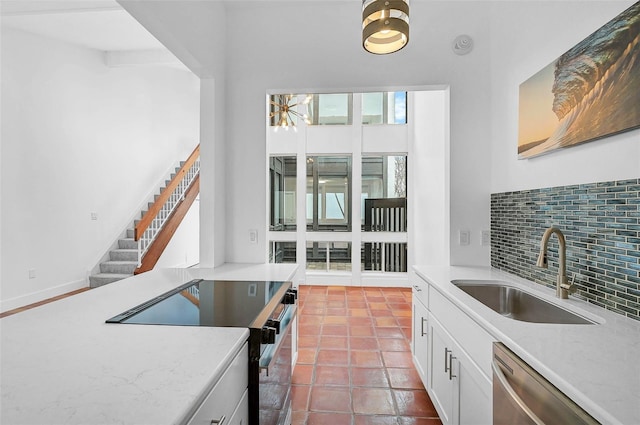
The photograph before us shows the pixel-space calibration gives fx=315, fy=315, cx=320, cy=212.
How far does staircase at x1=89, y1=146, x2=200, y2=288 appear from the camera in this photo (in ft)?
16.4

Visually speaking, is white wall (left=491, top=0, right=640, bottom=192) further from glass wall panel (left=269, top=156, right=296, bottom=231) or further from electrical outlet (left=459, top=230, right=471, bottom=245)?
glass wall panel (left=269, top=156, right=296, bottom=231)

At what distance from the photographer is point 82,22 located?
414 cm

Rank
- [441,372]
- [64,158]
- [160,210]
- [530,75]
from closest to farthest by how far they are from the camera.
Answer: [441,372], [530,75], [64,158], [160,210]

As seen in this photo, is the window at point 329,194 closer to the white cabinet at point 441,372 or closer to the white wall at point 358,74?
the white wall at point 358,74

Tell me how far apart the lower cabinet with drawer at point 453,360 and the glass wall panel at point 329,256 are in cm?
321

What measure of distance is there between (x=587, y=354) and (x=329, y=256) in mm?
4682

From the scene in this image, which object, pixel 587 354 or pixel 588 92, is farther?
Answer: pixel 588 92

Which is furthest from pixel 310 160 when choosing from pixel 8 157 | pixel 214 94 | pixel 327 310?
pixel 8 157

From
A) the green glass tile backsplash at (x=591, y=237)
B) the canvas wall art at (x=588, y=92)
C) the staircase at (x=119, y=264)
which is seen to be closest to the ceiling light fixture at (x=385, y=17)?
the canvas wall art at (x=588, y=92)

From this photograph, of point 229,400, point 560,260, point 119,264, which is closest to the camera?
point 229,400

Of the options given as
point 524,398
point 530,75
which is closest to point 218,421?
point 524,398

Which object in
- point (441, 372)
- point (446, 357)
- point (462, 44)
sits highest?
point (462, 44)

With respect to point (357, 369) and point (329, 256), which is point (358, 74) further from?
point (329, 256)

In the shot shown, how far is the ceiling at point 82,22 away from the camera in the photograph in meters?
3.50
